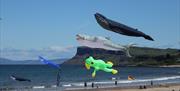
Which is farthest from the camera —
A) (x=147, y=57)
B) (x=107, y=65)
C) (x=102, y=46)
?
(x=147, y=57)

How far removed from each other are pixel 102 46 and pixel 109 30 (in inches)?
48.7

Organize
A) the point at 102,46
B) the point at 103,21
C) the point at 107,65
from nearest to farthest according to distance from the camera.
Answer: the point at 103,21 < the point at 102,46 < the point at 107,65

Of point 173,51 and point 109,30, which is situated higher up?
point 173,51

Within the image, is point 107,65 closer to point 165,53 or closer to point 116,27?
point 116,27

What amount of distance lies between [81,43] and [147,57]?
171004 millimetres

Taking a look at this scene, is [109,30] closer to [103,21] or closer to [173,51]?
[103,21]

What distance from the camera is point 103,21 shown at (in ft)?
71.7

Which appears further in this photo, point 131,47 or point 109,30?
point 131,47

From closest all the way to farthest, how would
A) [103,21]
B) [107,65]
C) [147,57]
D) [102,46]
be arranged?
[103,21] < [102,46] < [107,65] < [147,57]

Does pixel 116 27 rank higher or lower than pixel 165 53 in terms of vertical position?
lower

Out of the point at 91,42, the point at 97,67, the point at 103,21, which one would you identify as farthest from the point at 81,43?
the point at 97,67

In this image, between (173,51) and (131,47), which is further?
(173,51)

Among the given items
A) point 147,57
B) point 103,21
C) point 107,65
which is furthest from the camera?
point 147,57

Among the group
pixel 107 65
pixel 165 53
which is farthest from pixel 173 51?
pixel 107 65
